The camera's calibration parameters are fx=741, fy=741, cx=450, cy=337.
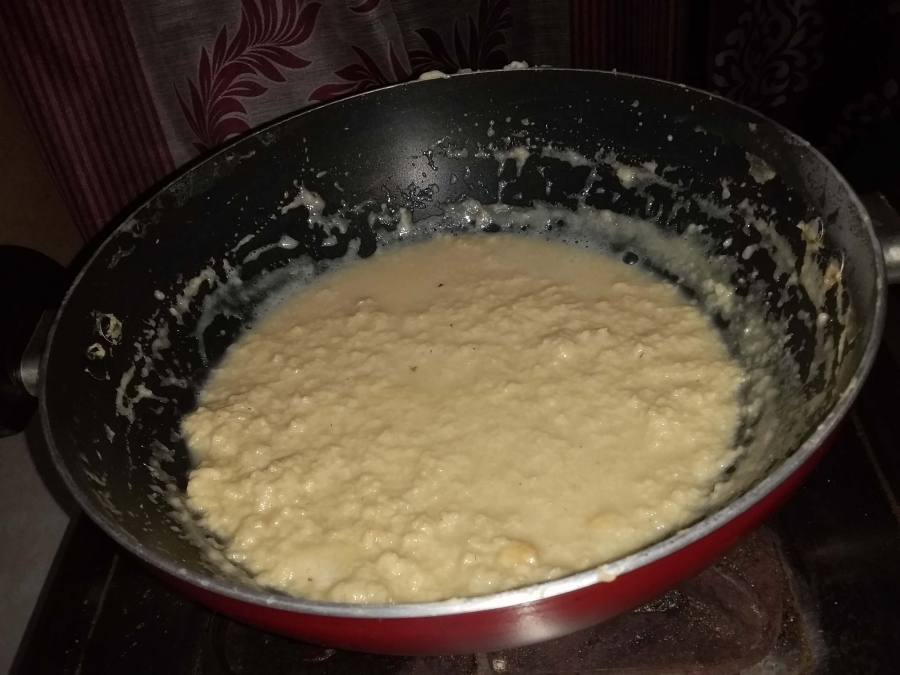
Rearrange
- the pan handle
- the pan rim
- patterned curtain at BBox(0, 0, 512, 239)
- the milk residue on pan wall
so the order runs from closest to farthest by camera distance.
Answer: the pan rim
the pan handle
the milk residue on pan wall
patterned curtain at BBox(0, 0, 512, 239)

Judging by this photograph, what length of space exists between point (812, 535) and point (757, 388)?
0.67 feet

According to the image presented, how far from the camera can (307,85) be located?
130cm

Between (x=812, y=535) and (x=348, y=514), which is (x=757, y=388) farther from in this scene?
(x=348, y=514)

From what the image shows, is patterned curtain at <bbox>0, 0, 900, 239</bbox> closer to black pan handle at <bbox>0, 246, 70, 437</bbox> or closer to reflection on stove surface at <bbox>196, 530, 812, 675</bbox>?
black pan handle at <bbox>0, 246, 70, 437</bbox>

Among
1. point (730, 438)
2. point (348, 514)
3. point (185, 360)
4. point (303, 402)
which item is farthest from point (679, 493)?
point (185, 360)

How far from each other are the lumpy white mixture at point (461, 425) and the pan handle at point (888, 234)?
0.28 metres

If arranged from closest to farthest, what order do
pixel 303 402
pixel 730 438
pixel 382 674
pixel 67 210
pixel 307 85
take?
pixel 382 674, pixel 730 438, pixel 303 402, pixel 307 85, pixel 67 210

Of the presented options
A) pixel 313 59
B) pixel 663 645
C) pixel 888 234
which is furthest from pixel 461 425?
pixel 313 59

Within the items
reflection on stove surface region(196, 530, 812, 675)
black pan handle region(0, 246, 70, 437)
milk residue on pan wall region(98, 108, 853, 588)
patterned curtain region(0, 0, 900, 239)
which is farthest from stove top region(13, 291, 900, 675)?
patterned curtain region(0, 0, 900, 239)

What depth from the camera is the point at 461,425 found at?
1.04m

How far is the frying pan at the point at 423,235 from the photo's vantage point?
0.64m

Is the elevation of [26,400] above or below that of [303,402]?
above

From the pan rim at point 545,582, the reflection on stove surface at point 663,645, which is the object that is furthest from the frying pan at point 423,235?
the reflection on stove surface at point 663,645

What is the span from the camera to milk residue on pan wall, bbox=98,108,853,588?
92cm
